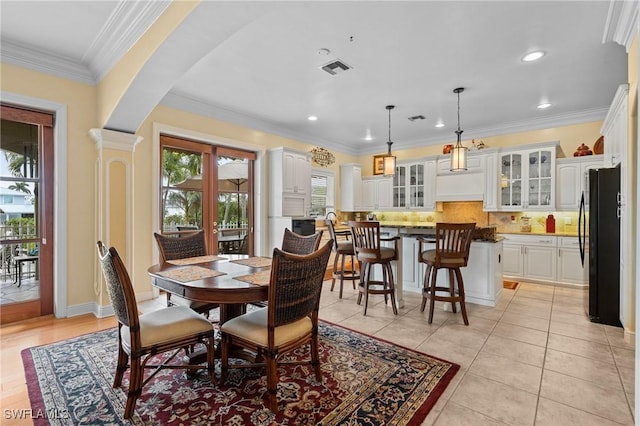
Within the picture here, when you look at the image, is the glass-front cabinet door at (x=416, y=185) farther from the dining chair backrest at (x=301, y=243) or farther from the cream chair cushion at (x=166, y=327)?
the cream chair cushion at (x=166, y=327)

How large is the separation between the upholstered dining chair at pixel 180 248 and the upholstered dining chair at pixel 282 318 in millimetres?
903

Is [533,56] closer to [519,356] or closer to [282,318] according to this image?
[519,356]

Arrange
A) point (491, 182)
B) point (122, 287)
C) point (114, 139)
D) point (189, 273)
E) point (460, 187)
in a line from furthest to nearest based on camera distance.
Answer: point (460, 187)
point (491, 182)
point (114, 139)
point (189, 273)
point (122, 287)

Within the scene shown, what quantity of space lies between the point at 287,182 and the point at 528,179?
4.08m

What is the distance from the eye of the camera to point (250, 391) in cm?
202

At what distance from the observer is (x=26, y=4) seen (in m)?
2.38

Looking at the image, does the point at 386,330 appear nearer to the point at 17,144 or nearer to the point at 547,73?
the point at 547,73

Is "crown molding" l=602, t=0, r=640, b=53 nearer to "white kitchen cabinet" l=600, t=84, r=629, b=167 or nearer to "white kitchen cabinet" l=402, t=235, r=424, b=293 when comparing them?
"white kitchen cabinet" l=600, t=84, r=629, b=167

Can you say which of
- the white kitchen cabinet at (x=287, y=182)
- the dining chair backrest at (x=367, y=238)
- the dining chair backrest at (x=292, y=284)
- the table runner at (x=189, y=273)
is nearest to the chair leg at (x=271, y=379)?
the dining chair backrest at (x=292, y=284)

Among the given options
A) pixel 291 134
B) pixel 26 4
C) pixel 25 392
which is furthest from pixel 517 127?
pixel 25 392

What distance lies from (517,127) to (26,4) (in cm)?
654

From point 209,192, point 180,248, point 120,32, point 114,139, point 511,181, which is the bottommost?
point 180,248

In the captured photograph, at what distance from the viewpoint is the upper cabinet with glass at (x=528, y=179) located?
16.3ft

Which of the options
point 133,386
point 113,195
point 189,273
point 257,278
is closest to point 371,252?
point 257,278
